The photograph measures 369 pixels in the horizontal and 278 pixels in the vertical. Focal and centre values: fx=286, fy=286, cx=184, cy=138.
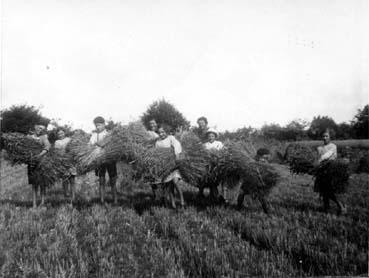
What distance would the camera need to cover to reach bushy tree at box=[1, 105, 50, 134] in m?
29.3

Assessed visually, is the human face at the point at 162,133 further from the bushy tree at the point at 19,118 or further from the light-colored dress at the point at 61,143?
the bushy tree at the point at 19,118

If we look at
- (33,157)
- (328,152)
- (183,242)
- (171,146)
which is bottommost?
(183,242)

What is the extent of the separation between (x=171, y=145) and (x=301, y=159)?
3232 mm

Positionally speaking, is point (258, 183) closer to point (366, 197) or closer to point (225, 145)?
point (225, 145)

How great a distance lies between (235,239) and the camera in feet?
13.7

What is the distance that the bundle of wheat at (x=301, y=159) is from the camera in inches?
271

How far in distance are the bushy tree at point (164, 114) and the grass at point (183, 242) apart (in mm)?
22684

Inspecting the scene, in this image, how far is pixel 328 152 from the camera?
6.33 meters

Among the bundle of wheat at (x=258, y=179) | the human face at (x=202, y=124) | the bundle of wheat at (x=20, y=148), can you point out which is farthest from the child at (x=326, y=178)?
the bundle of wheat at (x=20, y=148)

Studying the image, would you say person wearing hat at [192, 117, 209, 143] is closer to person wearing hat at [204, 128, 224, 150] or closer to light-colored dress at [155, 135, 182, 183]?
person wearing hat at [204, 128, 224, 150]

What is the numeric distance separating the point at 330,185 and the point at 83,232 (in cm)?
491

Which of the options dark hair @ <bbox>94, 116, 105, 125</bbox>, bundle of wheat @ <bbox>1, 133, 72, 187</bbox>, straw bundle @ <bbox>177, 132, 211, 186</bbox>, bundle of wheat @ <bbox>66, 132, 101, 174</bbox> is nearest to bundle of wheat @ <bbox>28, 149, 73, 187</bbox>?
bundle of wheat @ <bbox>1, 133, 72, 187</bbox>

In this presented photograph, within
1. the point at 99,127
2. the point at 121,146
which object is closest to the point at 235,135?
the point at 121,146

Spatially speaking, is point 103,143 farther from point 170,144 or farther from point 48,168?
point 170,144
